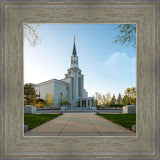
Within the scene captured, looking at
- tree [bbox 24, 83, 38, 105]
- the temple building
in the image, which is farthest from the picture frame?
the temple building

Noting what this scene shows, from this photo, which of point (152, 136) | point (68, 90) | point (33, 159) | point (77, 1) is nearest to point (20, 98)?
point (33, 159)

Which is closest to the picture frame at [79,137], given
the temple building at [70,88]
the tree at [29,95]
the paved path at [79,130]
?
the paved path at [79,130]

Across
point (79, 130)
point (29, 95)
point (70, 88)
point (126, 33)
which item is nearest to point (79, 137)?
point (79, 130)

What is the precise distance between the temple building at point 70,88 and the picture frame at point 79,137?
45070mm

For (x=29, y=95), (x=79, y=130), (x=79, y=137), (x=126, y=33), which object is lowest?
(x=29, y=95)

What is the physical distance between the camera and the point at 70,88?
56000 mm

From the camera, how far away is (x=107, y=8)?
3.25 meters

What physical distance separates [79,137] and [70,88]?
5313cm

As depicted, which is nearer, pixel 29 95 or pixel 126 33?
pixel 126 33

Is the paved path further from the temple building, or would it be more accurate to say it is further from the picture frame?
the temple building

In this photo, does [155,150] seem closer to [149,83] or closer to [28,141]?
[149,83]

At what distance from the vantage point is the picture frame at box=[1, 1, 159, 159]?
3.01 m

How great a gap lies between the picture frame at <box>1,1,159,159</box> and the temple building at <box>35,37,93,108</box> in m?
45.1

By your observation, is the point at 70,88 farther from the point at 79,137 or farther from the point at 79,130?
the point at 79,137
